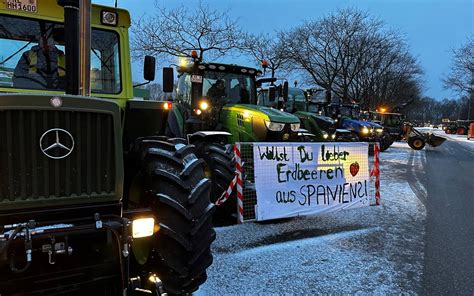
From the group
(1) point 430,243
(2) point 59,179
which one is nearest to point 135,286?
(2) point 59,179

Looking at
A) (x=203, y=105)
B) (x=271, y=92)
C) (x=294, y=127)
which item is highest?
(x=271, y=92)

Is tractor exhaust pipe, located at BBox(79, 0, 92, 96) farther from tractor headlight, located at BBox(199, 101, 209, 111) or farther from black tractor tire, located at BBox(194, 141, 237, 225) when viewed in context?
A: tractor headlight, located at BBox(199, 101, 209, 111)

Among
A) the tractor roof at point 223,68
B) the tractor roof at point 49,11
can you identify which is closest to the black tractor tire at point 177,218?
the tractor roof at point 49,11

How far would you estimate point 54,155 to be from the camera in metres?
2.38

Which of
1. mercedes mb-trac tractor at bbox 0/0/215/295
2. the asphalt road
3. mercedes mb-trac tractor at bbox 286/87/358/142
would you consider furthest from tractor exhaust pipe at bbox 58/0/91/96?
mercedes mb-trac tractor at bbox 286/87/358/142

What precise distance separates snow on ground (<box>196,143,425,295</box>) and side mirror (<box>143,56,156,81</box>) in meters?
2.22

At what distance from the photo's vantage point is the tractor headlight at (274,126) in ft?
24.5

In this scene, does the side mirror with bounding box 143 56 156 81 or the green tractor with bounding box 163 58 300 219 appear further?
the green tractor with bounding box 163 58 300 219

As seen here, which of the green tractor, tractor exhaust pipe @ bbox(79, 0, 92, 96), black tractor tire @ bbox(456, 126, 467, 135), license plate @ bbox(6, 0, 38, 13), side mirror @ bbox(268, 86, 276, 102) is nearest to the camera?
Answer: tractor exhaust pipe @ bbox(79, 0, 92, 96)

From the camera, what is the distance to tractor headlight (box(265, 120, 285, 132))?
7467 mm

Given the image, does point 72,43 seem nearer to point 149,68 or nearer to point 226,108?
point 149,68

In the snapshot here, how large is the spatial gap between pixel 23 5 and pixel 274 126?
5.01 m

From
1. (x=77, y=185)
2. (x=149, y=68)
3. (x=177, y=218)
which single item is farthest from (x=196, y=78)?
(x=77, y=185)

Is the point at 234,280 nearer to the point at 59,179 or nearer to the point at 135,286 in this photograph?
the point at 135,286
